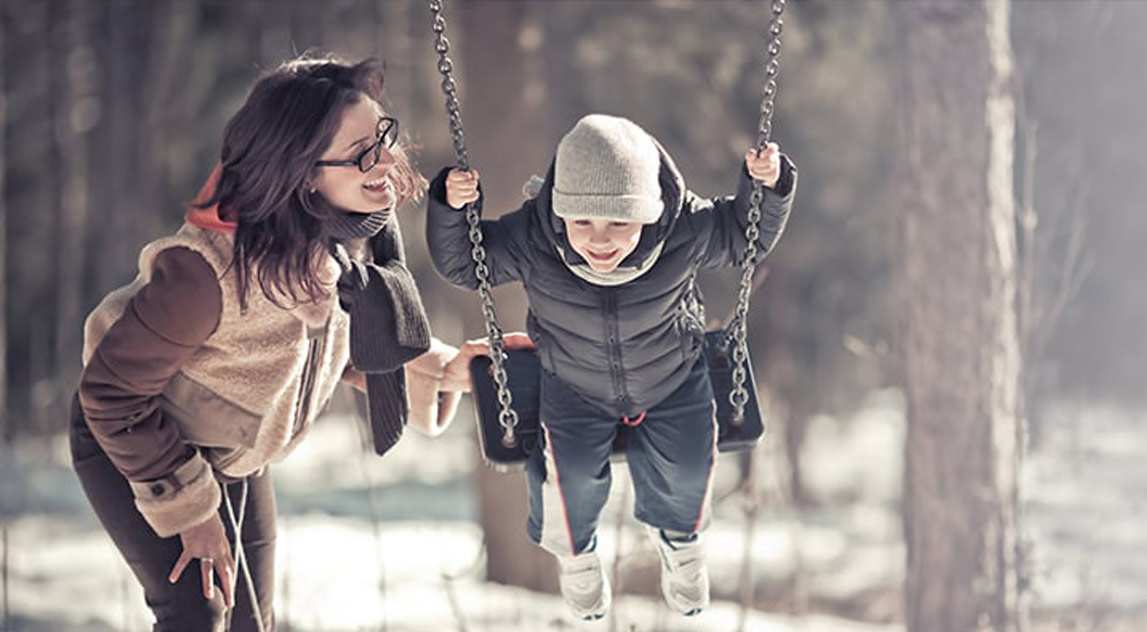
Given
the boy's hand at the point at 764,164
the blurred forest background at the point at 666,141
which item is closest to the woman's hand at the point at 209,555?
the boy's hand at the point at 764,164

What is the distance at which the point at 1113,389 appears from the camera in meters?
14.0

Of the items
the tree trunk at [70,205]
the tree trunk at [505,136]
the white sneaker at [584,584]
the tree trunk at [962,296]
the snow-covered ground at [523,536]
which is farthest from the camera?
the tree trunk at [70,205]

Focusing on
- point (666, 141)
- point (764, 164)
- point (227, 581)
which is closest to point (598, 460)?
point (764, 164)

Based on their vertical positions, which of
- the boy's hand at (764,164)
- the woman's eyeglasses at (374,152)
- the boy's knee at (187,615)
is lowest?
the boy's knee at (187,615)

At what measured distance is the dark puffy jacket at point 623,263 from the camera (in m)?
2.74

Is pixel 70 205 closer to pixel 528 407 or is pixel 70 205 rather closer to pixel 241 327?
pixel 241 327

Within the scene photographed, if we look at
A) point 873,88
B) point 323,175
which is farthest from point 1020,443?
point 873,88

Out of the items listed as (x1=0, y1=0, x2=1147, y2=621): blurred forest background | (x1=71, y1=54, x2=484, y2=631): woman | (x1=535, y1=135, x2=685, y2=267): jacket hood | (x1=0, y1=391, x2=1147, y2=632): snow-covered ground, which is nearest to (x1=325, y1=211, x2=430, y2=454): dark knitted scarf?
(x1=71, y1=54, x2=484, y2=631): woman

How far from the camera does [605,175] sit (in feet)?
8.49

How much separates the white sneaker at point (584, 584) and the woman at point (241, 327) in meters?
0.59

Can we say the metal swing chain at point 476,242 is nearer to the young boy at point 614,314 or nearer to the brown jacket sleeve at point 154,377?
the young boy at point 614,314

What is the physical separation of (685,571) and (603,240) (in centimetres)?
85

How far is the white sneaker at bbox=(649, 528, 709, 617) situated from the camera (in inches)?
120

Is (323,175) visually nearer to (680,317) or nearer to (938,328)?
(680,317)
